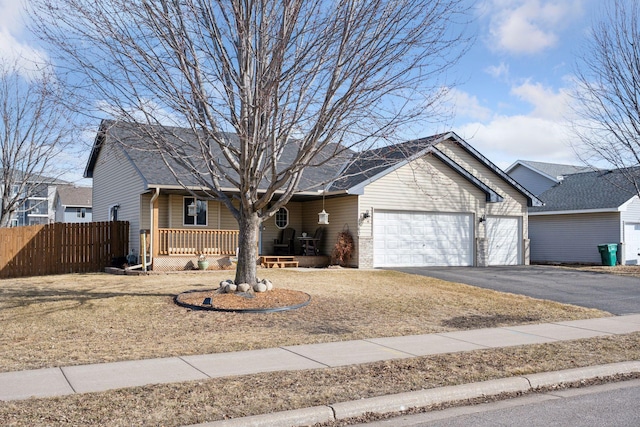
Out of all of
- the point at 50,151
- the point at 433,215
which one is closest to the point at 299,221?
the point at 433,215

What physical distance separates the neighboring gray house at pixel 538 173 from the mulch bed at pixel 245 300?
26258 millimetres

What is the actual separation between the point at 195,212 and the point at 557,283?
12223 mm

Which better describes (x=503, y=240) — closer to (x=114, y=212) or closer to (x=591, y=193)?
(x=591, y=193)

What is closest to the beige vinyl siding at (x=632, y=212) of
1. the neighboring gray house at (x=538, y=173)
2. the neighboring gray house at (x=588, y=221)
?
the neighboring gray house at (x=588, y=221)

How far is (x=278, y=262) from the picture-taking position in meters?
20.9

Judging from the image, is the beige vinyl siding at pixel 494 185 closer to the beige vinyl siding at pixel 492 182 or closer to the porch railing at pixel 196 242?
the beige vinyl siding at pixel 492 182

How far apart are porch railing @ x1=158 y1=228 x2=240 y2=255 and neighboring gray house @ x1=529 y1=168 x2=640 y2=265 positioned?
17033 mm

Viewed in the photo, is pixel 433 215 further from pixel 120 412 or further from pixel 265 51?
pixel 120 412

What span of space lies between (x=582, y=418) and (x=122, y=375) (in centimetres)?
496

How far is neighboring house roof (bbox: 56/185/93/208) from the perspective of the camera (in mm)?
50750

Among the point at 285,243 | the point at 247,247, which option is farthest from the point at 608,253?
the point at 247,247

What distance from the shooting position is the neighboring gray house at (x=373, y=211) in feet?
65.2

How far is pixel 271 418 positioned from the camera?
5.50 m

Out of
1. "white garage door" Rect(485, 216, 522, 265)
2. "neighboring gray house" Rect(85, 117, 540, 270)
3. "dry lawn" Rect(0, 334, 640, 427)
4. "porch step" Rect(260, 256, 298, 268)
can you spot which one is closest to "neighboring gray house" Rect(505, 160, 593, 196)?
"white garage door" Rect(485, 216, 522, 265)
